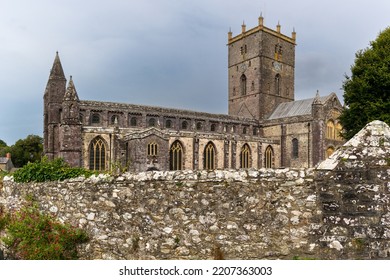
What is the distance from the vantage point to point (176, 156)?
149 ft

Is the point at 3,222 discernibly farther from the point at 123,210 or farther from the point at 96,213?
the point at 123,210

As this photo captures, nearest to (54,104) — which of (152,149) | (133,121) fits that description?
(133,121)

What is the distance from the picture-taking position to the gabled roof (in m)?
58.3

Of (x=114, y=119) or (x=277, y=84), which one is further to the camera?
(x=277, y=84)

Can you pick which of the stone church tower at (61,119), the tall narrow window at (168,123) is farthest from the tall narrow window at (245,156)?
the stone church tower at (61,119)

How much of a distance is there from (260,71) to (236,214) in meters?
60.7

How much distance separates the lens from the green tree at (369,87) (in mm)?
22984

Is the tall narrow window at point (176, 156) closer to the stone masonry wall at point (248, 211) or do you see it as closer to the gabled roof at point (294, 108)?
the gabled roof at point (294, 108)

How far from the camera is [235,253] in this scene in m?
6.35

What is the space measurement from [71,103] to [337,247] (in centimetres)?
3831

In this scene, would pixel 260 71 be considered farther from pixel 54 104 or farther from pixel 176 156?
pixel 54 104

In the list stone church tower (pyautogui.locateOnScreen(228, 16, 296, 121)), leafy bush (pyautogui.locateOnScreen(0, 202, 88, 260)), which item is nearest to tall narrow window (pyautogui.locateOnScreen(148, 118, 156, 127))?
stone church tower (pyautogui.locateOnScreen(228, 16, 296, 121))

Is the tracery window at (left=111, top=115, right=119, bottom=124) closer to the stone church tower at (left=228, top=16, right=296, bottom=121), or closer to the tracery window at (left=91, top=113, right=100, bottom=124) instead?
the tracery window at (left=91, top=113, right=100, bottom=124)

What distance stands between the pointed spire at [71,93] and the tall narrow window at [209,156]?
17.9m
